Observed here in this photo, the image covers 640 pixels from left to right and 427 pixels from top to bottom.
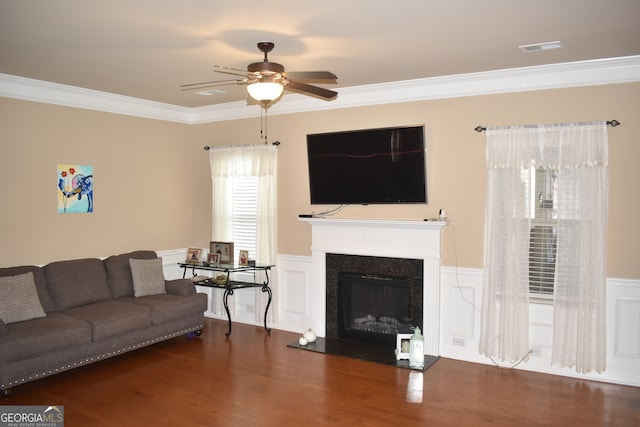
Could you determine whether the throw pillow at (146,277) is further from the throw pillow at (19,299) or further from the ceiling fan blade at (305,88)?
the ceiling fan blade at (305,88)

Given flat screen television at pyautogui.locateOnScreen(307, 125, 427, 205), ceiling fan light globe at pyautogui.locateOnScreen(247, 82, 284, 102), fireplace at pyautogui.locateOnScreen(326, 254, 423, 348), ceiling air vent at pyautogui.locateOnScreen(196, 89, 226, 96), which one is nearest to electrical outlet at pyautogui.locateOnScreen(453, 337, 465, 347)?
fireplace at pyautogui.locateOnScreen(326, 254, 423, 348)

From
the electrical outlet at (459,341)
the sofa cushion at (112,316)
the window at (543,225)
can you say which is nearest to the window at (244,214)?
the sofa cushion at (112,316)

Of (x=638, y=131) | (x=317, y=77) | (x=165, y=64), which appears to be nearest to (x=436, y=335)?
(x=638, y=131)

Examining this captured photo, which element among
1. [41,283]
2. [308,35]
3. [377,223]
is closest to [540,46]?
[308,35]

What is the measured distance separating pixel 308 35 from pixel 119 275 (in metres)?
3.67

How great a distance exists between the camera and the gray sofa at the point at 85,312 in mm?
4379

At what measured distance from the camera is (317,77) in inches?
147

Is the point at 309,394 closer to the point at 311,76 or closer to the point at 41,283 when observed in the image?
the point at 311,76

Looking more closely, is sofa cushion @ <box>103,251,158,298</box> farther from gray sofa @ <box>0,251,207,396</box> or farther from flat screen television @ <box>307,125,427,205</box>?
flat screen television @ <box>307,125,427,205</box>

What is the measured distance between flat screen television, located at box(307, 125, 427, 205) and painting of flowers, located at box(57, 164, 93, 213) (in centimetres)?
262

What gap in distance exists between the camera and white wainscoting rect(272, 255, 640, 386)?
4.61m

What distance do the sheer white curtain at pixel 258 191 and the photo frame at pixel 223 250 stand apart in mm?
184

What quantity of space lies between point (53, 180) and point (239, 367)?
295 centimetres

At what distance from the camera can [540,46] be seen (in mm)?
4133
